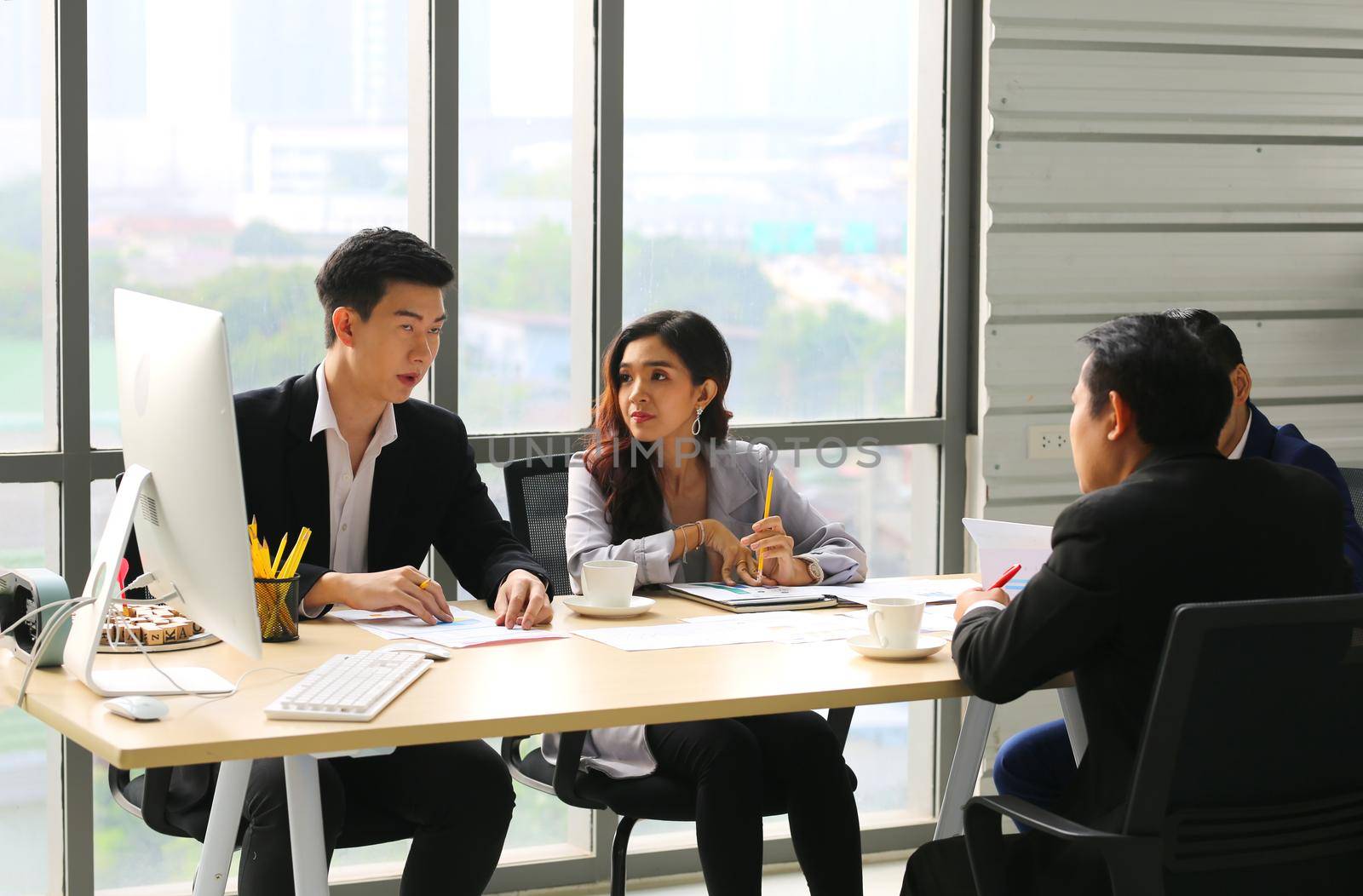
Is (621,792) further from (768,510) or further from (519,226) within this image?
(519,226)

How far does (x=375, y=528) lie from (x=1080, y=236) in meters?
1.94

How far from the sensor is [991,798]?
1.83 meters

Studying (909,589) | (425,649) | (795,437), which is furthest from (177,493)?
(795,437)

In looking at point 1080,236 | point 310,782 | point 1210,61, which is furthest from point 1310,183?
point 310,782

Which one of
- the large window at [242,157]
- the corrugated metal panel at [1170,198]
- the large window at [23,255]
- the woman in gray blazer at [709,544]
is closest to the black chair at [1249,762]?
the woman in gray blazer at [709,544]

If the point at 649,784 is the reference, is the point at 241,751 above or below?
above

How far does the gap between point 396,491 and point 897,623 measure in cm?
102

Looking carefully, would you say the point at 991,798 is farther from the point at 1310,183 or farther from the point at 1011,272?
the point at 1310,183

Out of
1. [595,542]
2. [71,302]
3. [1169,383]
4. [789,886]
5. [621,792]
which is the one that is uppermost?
[71,302]

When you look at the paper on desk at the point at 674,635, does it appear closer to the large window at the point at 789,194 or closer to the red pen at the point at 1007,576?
the red pen at the point at 1007,576

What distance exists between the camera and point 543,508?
285 cm

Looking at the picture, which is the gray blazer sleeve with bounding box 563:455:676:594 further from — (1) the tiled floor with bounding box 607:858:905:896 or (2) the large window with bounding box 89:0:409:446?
(1) the tiled floor with bounding box 607:858:905:896

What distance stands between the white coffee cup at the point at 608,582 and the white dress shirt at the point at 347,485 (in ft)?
A: 1.58

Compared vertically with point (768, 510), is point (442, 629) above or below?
below
